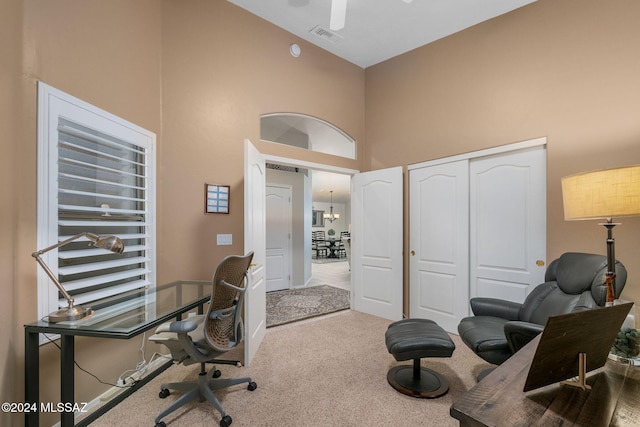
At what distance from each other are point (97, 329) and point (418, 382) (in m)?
2.28

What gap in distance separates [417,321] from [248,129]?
271 cm

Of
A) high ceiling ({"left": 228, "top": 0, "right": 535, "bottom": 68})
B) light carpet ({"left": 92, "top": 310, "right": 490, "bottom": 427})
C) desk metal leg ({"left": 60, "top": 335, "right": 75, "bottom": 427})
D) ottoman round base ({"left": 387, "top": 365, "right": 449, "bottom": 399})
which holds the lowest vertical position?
light carpet ({"left": 92, "top": 310, "right": 490, "bottom": 427})

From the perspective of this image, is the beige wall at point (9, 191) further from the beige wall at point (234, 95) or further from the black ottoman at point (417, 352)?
the black ottoman at point (417, 352)

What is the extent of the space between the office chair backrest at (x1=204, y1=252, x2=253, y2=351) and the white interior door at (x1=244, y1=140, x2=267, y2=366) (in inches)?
21.2

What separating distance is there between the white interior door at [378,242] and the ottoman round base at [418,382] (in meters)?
1.38

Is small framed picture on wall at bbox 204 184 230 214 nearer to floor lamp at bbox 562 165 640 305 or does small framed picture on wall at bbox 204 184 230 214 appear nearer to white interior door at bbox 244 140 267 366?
white interior door at bbox 244 140 267 366

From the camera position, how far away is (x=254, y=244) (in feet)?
9.27

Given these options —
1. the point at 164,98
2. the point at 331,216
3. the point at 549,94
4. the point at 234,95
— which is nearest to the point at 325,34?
the point at 234,95

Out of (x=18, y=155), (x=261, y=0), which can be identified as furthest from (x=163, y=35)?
(x=18, y=155)

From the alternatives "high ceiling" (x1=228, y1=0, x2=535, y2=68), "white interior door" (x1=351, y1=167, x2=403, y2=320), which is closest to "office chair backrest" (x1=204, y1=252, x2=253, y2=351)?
"white interior door" (x1=351, y1=167, x2=403, y2=320)

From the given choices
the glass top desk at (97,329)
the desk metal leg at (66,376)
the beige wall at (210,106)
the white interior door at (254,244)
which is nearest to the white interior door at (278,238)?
the beige wall at (210,106)

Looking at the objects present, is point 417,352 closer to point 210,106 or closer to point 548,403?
point 548,403

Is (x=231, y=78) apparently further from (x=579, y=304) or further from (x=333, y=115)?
(x=579, y=304)

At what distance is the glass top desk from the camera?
5.22 ft
